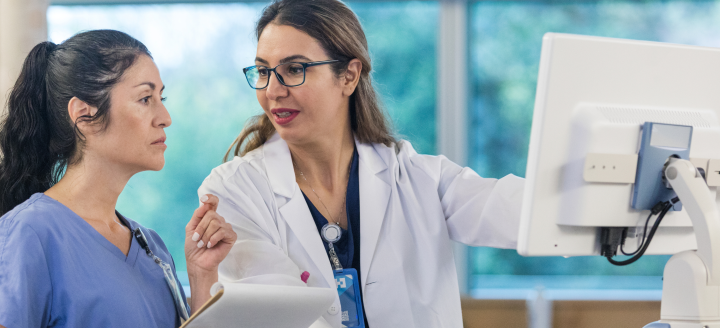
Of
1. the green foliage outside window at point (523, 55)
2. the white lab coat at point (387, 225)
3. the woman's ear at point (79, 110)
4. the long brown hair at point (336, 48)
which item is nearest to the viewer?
the woman's ear at point (79, 110)

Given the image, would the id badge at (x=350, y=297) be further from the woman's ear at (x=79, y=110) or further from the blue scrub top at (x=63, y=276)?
the woman's ear at (x=79, y=110)

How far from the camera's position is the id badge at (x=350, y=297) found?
1565mm

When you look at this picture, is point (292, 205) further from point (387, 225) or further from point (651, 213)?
point (651, 213)

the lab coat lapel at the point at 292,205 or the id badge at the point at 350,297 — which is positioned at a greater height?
the lab coat lapel at the point at 292,205

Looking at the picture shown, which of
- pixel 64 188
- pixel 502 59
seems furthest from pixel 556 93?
pixel 502 59

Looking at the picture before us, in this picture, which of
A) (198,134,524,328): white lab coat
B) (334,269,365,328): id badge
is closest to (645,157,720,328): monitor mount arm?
(198,134,524,328): white lab coat

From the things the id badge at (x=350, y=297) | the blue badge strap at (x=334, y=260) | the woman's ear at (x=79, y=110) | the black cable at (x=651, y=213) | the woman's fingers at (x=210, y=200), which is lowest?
the id badge at (x=350, y=297)

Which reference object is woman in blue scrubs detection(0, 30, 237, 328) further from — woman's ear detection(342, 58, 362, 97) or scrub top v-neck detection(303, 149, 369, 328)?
woman's ear detection(342, 58, 362, 97)

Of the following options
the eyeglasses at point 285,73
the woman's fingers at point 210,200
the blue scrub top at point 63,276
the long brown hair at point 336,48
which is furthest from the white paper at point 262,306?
the long brown hair at point 336,48

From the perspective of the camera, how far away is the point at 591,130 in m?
0.88

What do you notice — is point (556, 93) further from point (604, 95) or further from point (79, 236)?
point (79, 236)

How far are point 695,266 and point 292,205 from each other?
106 cm

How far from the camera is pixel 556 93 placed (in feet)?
2.89

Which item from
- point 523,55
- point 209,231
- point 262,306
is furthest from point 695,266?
point 523,55
